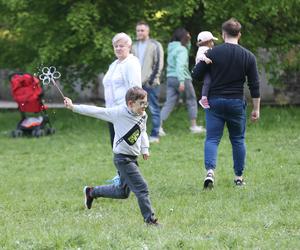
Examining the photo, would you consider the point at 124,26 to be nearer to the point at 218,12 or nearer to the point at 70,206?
the point at 218,12

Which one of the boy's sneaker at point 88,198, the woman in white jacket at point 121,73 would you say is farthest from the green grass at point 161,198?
the woman in white jacket at point 121,73

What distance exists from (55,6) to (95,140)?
4.06 meters

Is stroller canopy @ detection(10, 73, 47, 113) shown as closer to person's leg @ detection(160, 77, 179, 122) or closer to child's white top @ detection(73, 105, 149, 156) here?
person's leg @ detection(160, 77, 179, 122)

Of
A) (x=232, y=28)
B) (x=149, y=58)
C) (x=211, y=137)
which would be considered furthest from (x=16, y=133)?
(x=232, y=28)

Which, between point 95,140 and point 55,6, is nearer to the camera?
point 95,140

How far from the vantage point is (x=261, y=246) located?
18.3 ft

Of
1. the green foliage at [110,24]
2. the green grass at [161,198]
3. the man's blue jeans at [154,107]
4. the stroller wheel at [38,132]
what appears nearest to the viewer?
the green grass at [161,198]

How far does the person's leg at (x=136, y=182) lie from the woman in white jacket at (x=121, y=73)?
1.39 meters

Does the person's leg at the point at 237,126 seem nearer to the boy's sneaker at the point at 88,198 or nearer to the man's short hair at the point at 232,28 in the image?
the man's short hair at the point at 232,28

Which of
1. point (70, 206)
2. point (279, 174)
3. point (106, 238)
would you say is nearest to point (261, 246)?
point (106, 238)

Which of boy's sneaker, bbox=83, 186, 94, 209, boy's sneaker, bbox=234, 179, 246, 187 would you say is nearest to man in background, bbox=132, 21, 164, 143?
boy's sneaker, bbox=234, 179, 246, 187

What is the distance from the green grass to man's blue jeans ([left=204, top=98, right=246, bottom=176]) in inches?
14.0

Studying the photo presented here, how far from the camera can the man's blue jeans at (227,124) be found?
7.96m

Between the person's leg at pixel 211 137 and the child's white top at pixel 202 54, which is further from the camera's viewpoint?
the person's leg at pixel 211 137
